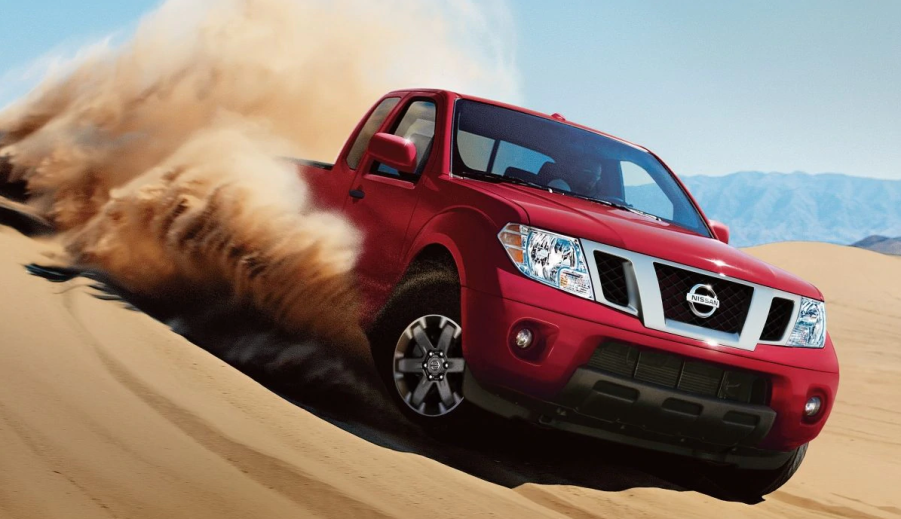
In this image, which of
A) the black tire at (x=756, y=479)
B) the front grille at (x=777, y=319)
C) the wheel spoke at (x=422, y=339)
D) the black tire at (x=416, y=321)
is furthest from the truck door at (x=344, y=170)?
the black tire at (x=756, y=479)

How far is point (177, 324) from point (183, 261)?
3.94 ft

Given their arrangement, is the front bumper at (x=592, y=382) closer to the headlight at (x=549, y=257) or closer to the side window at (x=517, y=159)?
the headlight at (x=549, y=257)

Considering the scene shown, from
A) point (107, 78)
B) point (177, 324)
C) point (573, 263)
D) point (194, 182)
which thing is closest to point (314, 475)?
point (573, 263)

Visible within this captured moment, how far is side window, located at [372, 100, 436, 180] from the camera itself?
5109mm

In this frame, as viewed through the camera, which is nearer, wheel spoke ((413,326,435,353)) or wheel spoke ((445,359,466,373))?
wheel spoke ((445,359,466,373))

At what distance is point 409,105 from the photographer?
18.7ft

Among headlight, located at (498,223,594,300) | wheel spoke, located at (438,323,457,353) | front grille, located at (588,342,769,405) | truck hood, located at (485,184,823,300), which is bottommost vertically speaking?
wheel spoke, located at (438,323,457,353)

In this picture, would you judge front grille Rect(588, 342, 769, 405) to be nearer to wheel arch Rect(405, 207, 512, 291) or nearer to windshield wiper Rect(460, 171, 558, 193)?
wheel arch Rect(405, 207, 512, 291)

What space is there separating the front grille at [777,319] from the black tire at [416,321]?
1366 mm

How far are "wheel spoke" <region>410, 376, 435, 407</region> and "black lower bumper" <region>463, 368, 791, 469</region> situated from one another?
0.30 m

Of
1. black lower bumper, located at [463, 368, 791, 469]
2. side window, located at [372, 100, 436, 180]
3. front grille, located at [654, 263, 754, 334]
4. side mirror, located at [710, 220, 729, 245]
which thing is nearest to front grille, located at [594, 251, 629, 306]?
front grille, located at [654, 263, 754, 334]

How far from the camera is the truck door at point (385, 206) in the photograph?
15.7 feet

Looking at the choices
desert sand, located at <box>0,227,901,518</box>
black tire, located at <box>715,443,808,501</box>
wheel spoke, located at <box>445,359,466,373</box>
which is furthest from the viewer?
black tire, located at <box>715,443,808,501</box>

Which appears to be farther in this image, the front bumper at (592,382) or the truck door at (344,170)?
the truck door at (344,170)
